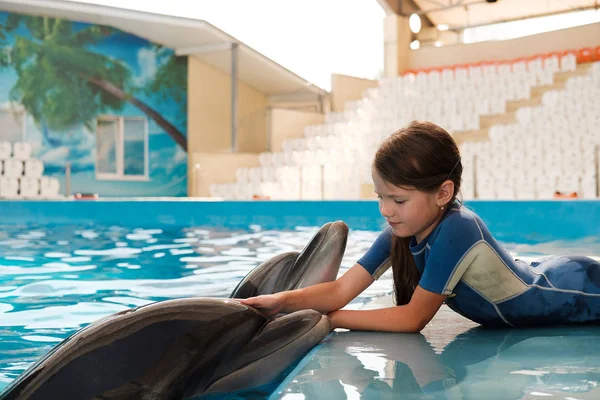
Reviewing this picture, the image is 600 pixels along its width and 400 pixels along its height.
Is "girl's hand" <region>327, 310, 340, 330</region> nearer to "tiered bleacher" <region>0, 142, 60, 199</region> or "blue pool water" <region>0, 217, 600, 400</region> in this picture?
"blue pool water" <region>0, 217, 600, 400</region>

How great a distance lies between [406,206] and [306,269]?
1.59 feet

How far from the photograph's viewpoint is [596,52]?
16.6m

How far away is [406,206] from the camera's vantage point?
1.96 meters

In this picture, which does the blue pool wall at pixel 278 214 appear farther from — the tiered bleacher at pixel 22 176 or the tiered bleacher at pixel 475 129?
the tiered bleacher at pixel 475 129

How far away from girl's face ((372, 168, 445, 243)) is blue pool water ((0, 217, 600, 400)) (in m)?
0.35

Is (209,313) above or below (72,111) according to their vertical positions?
below

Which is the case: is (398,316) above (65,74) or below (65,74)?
below

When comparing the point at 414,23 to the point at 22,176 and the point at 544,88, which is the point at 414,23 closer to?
the point at 544,88

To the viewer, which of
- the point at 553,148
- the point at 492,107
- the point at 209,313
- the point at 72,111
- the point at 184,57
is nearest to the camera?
the point at 209,313

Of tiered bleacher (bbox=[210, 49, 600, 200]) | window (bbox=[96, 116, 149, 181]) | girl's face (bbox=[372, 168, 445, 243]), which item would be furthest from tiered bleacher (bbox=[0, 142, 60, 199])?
girl's face (bbox=[372, 168, 445, 243])

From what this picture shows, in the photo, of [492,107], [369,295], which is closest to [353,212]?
A: [369,295]

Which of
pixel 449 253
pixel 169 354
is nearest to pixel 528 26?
pixel 449 253

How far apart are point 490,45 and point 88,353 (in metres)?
19.7

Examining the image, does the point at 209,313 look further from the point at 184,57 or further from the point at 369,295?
the point at 184,57
